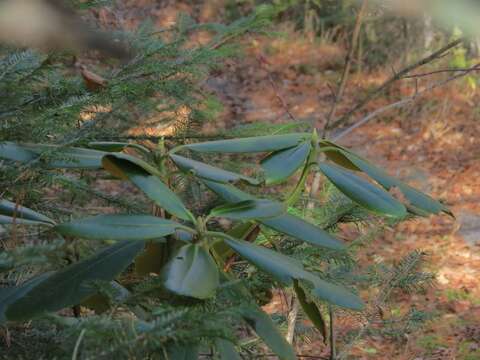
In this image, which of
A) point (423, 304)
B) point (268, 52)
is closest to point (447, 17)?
point (423, 304)

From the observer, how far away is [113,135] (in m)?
1.76

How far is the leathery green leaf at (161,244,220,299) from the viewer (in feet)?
2.78

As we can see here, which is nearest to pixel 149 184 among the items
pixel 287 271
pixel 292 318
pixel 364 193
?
pixel 287 271

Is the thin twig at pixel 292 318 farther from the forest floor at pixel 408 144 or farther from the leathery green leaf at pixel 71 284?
the forest floor at pixel 408 144

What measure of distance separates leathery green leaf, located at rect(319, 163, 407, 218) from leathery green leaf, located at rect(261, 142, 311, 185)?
0.04 metres

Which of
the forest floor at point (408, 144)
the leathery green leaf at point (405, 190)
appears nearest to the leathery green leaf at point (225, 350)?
the leathery green leaf at point (405, 190)

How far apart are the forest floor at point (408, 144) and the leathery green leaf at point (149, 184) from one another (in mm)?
1662

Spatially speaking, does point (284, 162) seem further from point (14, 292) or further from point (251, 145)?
point (14, 292)

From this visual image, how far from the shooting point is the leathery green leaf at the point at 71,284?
3.00 ft

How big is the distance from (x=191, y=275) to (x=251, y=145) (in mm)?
341

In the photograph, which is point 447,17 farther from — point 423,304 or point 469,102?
→ point 469,102

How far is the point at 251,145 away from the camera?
115cm

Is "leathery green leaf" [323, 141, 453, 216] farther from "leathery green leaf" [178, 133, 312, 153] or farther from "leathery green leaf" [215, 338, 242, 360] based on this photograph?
"leathery green leaf" [215, 338, 242, 360]

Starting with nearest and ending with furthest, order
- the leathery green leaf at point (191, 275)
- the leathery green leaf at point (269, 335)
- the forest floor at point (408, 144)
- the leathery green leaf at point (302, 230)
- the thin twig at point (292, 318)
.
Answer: the leathery green leaf at point (191, 275) → the leathery green leaf at point (269, 335) → the leathery green leaf at point (302, 230) → the thin twig at point (292, 318) → the forest floor at point (408, 144)
